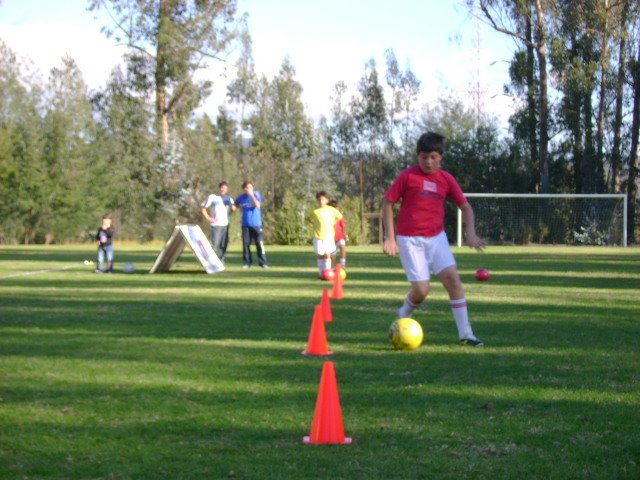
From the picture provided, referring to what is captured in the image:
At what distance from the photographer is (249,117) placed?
7225 centimetres

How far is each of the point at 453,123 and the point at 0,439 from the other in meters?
57.0

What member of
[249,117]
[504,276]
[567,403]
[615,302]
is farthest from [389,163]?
[567,403]

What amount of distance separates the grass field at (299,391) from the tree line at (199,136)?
38006 millimetres

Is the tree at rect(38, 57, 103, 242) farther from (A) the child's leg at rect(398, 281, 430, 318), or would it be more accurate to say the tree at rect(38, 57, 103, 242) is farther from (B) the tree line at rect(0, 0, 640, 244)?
(A) the child's leg at rect(398, 281, 430, 318)

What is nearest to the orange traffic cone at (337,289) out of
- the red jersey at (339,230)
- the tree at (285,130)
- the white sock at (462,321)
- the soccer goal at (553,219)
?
the white sock at (462,321)

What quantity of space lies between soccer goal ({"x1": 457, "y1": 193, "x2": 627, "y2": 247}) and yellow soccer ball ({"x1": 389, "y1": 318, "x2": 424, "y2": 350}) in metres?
39.7

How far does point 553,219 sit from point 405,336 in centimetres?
Answer: 4195

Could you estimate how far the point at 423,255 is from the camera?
34.4ft

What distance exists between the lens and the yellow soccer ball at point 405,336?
1007 cm

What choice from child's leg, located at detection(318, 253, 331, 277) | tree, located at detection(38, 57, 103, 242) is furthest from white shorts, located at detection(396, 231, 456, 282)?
tree, located at detection(38, 57, 103, 242)

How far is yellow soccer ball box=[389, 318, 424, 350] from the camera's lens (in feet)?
33.0

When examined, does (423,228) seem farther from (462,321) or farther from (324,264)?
(324,264)

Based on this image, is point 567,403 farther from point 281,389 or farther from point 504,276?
point 504,276

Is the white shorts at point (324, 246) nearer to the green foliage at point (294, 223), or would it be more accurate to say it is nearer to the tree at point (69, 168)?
the green foliage at point (294, 223)
